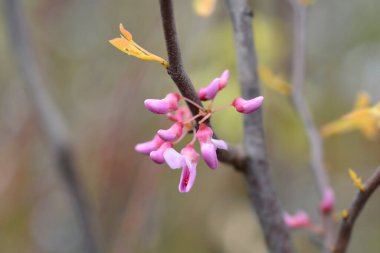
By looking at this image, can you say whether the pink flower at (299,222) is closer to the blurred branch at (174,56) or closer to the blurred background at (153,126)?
the blurred branch at (174,56)

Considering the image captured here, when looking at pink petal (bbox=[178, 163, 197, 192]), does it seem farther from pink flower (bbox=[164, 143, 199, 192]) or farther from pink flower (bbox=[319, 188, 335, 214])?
pink flower (bbox=[319, 188, 335, 214])

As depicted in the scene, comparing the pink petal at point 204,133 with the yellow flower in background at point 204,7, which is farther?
the yellow flower in background at point 204,7

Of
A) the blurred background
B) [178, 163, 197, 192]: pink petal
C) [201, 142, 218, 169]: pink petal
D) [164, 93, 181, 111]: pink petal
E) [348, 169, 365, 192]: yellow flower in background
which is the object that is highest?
[164, 93, 181, 111]: pink petal

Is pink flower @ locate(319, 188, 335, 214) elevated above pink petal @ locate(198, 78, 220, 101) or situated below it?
below

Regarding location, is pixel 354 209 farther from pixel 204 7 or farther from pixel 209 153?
pixel 204 7

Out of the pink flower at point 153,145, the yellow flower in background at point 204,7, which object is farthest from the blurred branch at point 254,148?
the pink flower at point 153,145

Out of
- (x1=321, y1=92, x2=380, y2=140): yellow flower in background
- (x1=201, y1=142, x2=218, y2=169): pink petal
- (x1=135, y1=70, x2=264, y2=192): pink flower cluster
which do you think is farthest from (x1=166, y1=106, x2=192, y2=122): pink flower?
(x1=321, y1=92, x2=380, y2=140): yellow flower in background
